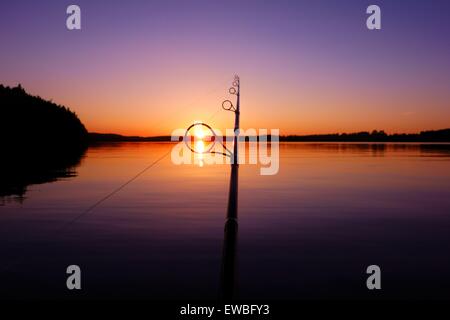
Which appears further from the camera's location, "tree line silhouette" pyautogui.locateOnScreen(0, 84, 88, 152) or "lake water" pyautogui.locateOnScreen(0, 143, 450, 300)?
"tree line silhouette" pyautogui.locateOnScreen(0, 84, 88, 152)

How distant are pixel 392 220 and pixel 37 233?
51.2ft

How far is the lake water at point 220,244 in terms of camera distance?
1170cm

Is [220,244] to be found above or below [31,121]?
below

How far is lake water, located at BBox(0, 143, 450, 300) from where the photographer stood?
11695 mm

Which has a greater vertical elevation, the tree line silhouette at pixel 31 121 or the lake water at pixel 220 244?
the tree line silhouette at pixel 31 121

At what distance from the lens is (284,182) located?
3997 cm

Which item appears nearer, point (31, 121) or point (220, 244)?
point (220, 244)

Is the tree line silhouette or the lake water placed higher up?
the tree line silhouette

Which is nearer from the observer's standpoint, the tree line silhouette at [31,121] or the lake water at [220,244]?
the lake water at [220,244]

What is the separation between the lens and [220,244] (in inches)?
652

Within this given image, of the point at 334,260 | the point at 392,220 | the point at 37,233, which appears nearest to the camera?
the point at 334,260
